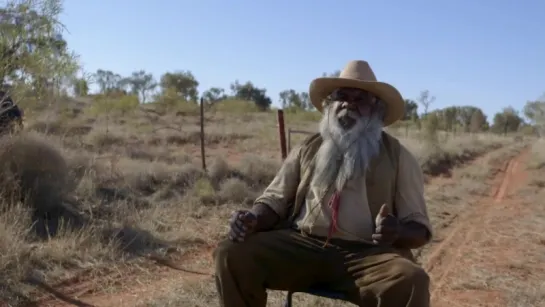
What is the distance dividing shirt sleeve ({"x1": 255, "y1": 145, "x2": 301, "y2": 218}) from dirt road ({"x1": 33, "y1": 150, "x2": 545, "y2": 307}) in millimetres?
1859

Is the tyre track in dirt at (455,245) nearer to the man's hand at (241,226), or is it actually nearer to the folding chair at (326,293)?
the folding chair at (326,293)

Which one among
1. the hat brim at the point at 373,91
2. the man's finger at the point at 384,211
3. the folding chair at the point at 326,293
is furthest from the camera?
the hat brim at the point at 373,91

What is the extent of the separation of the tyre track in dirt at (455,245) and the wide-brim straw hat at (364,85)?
7.10 ft

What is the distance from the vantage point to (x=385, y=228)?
3285mm

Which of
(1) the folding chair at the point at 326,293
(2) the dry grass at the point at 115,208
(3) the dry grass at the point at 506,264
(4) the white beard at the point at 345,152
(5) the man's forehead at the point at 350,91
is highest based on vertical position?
(5) the man's forehead at the point at 350,91

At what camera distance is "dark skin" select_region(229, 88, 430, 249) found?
3303 millimetres

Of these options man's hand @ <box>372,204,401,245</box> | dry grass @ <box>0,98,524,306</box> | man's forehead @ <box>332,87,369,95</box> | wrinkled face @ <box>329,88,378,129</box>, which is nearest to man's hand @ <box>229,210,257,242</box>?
man's hand @ <box>372,204,401,245</box>

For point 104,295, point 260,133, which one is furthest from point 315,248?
point 260,133

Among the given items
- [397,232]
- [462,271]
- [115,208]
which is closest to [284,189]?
[397,232]

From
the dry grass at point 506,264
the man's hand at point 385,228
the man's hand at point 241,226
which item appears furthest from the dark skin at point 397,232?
the dry grass at point 506,264

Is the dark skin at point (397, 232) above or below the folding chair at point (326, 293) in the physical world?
above

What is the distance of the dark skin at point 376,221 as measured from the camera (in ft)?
10.8

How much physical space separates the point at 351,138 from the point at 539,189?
1370 centimetres

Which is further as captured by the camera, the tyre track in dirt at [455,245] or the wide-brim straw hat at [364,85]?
the tyre track in dirt at [455,245]
